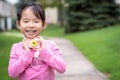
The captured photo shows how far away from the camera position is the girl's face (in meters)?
3.24

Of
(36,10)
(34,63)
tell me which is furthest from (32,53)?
(36,10)

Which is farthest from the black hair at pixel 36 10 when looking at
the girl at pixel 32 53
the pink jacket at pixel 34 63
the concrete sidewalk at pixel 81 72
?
the concrete sidewalk at pixel 81 72

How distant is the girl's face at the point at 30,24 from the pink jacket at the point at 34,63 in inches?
5.6

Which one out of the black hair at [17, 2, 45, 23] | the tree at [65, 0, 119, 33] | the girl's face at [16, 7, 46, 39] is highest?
the black hair at [17, 2, 45, 23]

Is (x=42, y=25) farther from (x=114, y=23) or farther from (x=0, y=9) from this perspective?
(x=0, y=9)

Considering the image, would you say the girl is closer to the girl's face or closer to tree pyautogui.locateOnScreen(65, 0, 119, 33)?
the girl's face

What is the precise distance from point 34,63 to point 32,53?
0.11 meters

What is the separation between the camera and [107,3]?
27312 mm

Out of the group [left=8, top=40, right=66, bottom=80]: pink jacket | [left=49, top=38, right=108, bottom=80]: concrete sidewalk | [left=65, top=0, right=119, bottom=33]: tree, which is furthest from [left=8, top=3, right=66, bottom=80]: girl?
[left=65, top=0, right=119, bottom=33]: tree

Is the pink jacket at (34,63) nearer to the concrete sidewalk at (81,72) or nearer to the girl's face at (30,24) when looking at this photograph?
the girl's face at (30,24)

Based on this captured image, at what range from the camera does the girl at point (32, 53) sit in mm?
3168

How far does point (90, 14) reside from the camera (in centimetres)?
2717

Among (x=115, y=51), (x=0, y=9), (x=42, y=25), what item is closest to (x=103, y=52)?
(x=115, y=51)

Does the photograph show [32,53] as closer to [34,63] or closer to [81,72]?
[34,63]
